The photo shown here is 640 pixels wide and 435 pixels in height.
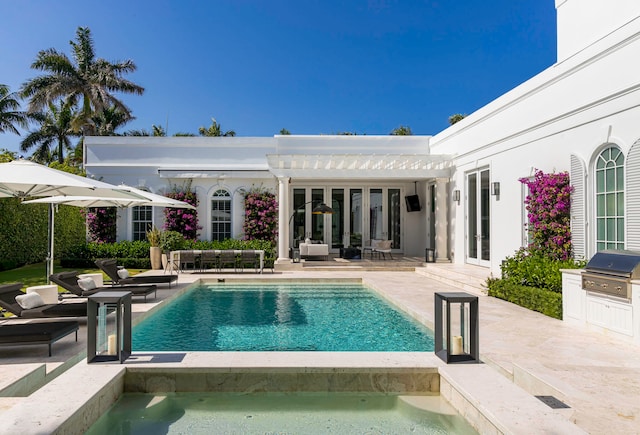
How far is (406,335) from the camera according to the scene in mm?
6848

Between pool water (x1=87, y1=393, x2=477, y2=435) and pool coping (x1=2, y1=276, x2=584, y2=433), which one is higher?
pool coping (x1=2, y1=276, x2=584, y2=433)

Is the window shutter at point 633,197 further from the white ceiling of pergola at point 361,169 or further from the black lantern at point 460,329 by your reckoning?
the white ceiling of pergola at point 361,169

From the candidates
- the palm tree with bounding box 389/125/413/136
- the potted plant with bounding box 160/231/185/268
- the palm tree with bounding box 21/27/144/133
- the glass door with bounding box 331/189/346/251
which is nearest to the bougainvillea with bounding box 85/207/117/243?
the potted plant with bounding box 160/231/185/268

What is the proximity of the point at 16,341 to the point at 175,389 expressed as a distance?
87.1 inches

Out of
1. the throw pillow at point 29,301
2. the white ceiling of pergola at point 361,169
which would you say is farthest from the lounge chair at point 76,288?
the white ceiling of pergola at point 361,169

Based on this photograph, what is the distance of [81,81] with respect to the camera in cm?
2573

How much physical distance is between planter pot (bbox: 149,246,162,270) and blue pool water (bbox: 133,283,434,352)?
516 centimetres

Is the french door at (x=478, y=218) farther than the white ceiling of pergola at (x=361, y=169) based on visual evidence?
No

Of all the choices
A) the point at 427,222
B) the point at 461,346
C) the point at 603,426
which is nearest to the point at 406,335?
the point at 461,346

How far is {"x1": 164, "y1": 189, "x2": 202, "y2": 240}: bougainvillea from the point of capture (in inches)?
679

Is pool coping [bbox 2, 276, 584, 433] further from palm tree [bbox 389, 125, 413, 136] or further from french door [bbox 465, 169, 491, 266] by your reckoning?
palm tree [bbox 389, 125, 413, 136]

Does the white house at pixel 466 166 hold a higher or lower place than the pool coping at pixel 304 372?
higher

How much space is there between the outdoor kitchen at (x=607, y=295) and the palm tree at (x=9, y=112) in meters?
32.1

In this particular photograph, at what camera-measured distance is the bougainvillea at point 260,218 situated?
17.3 m
